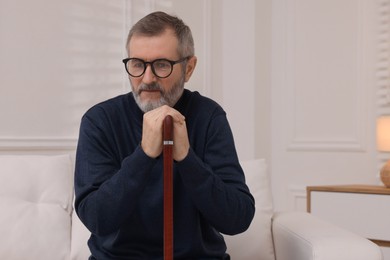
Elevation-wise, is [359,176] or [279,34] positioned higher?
[279,34]

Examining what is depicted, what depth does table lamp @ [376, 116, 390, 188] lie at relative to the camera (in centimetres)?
323

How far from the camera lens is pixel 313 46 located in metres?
3.91

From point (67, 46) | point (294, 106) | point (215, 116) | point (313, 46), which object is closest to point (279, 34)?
point (313, 46)

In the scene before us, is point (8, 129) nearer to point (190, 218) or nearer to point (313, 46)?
point (190, 218)

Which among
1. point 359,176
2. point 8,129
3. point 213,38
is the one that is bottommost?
point 359,176

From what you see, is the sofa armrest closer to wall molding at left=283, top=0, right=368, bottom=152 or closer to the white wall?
the white wall

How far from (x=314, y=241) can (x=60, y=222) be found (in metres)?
0.86

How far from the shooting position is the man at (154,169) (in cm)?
154

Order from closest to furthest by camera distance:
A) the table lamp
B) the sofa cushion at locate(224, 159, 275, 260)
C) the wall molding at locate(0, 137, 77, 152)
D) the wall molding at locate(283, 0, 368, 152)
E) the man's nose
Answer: the man's nose, the sofa cushion at locate(224, 159, 275, 260), the wall molding at locate(0, 137, 77, 152), the table lamp, the wall molding at locate(283, 0, 368, 152)

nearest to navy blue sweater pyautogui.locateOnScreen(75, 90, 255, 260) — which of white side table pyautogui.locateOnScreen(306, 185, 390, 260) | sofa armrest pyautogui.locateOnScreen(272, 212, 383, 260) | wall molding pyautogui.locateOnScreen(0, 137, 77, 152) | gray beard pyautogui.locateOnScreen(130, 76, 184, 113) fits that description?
gray beard pyautogui.locateOnScreen(130, 76, 184, 113)

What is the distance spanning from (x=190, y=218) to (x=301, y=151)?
236 centimetres

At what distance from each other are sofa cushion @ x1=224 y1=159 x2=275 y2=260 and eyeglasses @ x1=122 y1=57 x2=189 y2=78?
715 millimetres

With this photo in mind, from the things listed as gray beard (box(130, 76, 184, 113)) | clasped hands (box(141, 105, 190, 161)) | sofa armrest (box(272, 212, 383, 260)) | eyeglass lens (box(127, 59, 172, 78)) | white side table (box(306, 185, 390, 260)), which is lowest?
white side table (box(306, 185, 390, 260))

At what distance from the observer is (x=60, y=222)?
208 cm
